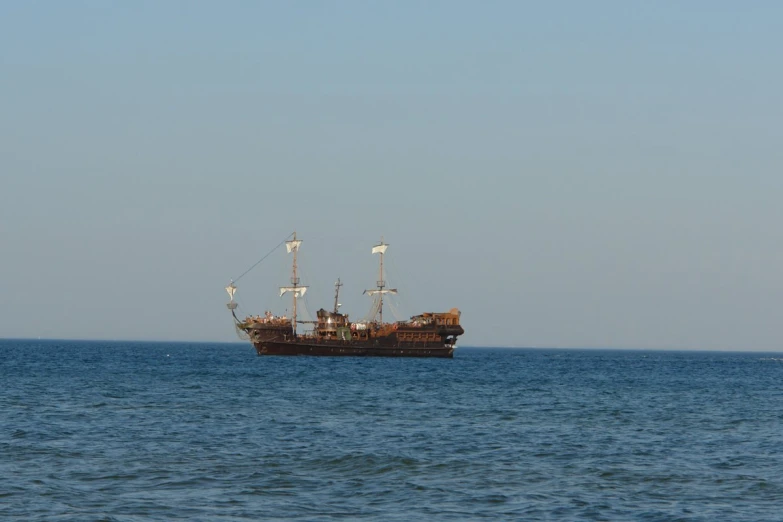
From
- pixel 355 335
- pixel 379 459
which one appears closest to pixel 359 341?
pixel 355 335

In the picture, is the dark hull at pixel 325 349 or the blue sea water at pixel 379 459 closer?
the blue sea water at pixel 379 459

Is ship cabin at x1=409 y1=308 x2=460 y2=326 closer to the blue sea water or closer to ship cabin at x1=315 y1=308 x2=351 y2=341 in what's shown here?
ship cabin at x1=315 y1=308 x2=351 y2=341

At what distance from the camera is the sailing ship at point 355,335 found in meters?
148

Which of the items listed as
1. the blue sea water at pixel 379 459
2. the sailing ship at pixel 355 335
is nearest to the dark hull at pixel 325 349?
the sailing ship at pixel 355 335

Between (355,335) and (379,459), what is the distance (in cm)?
11740

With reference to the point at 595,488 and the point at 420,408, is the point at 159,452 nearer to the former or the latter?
the point at 595,488

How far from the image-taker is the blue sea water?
24.9 metres

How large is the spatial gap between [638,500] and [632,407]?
33143 millimetres

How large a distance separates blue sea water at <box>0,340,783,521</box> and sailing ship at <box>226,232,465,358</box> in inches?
3426

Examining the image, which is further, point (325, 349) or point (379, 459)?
point (325, 349)

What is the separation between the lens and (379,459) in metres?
32.7

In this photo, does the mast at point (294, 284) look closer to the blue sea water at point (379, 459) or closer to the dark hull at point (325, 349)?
the dark hull at point (325, 349)

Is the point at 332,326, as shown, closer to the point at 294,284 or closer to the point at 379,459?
the point at 294,284

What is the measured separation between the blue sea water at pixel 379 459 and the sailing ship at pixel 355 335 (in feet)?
285
